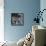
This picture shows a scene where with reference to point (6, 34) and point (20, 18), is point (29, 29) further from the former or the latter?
point (6, 34)

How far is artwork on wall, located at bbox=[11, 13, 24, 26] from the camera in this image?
557cm

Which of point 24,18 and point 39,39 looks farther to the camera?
point 24,18

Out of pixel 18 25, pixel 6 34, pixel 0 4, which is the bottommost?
pixel 6 34

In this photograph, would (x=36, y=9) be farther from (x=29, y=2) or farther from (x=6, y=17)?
(x=6, y=17)

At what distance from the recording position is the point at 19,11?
5.60m

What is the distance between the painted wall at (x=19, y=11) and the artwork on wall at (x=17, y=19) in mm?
124

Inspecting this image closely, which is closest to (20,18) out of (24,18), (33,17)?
(24,18)

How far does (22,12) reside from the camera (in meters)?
5.60

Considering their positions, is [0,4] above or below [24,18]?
above

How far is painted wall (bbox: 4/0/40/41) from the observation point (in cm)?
554

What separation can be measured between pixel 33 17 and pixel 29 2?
25.6 inches

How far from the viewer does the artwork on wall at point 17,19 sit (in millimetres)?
5570

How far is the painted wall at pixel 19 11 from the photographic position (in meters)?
5.54

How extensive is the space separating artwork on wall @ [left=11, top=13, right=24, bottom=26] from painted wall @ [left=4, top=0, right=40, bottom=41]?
124mm
